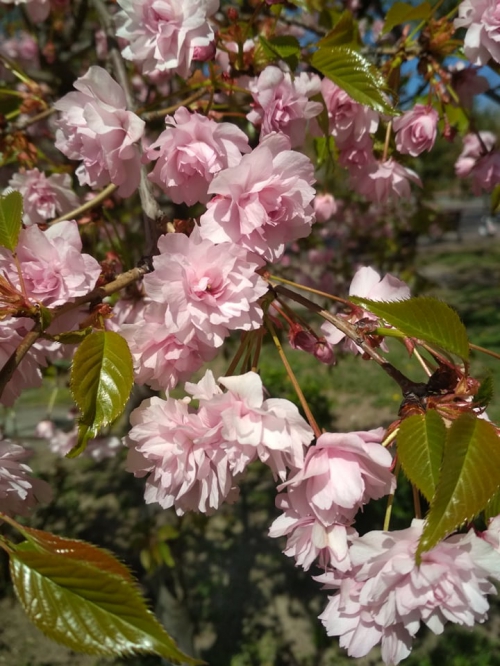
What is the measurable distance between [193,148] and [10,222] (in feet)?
1.06

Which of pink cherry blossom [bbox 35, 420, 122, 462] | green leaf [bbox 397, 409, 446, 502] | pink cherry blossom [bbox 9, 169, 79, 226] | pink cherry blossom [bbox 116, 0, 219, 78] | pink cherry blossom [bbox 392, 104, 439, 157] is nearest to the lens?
green leaf [bbox 397, 409, 446, 502]

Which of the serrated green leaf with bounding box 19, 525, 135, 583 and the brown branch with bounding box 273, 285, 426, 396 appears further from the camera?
the brown branch with bounding box 273, 285, 426, 396

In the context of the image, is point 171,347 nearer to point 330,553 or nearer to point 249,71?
point 330,553

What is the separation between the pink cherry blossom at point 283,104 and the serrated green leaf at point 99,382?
52 centimetres

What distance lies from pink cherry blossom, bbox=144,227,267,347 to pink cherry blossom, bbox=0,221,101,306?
133mm

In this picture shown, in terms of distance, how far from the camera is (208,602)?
134 inches

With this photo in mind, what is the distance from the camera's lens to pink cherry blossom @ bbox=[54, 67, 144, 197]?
92cm

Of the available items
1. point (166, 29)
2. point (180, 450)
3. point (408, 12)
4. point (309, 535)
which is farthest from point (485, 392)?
point (408, 12)

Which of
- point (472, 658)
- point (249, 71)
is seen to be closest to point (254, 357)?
point (249, 71)

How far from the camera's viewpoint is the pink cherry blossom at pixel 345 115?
1213 mm

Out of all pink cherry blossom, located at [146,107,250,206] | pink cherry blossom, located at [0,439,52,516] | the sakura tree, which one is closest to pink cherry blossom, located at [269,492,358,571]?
the sakura tree

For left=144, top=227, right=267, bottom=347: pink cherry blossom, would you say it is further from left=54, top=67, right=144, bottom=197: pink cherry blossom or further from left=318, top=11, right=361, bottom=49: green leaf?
left=318, top=11, right=361, bottom=49: green leaf

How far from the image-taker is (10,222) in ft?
2.62

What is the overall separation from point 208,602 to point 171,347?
3.04 metres
